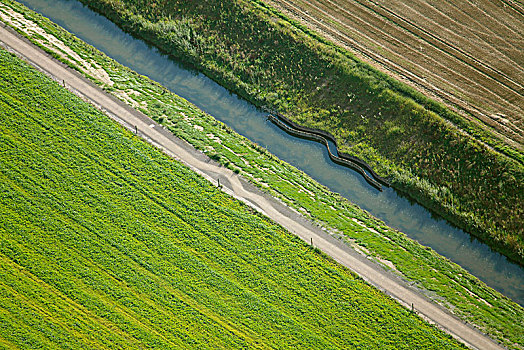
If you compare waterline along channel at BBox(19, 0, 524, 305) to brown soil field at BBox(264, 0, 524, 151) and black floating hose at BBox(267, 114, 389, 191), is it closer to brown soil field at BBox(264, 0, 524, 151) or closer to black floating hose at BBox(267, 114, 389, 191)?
black floating hose at BBox(267, 114, 389, 191)

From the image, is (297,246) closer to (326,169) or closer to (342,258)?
(342,258)

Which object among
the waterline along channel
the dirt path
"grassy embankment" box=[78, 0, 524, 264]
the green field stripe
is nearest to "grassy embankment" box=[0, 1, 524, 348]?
the dirt path

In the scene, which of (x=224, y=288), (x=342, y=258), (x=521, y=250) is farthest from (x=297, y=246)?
(x=521, y=250)

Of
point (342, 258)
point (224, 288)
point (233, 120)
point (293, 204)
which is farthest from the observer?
point (233, 120)

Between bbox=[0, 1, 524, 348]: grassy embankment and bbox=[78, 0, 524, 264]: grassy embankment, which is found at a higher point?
bbox=[78, 0, 524, 264]: grassy embankment

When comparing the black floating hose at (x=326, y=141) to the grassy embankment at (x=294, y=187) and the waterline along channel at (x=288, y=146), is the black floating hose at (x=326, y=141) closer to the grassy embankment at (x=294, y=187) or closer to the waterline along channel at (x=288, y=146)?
the waterline along channel at (x=288, y=146)

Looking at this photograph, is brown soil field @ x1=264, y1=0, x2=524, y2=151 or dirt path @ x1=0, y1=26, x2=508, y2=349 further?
brown soil field @ x1=264, y1=0, x2=524, y2=151

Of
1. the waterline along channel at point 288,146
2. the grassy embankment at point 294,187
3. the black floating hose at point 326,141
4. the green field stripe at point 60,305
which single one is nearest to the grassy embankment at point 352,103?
the black floating hose at point 326,141
